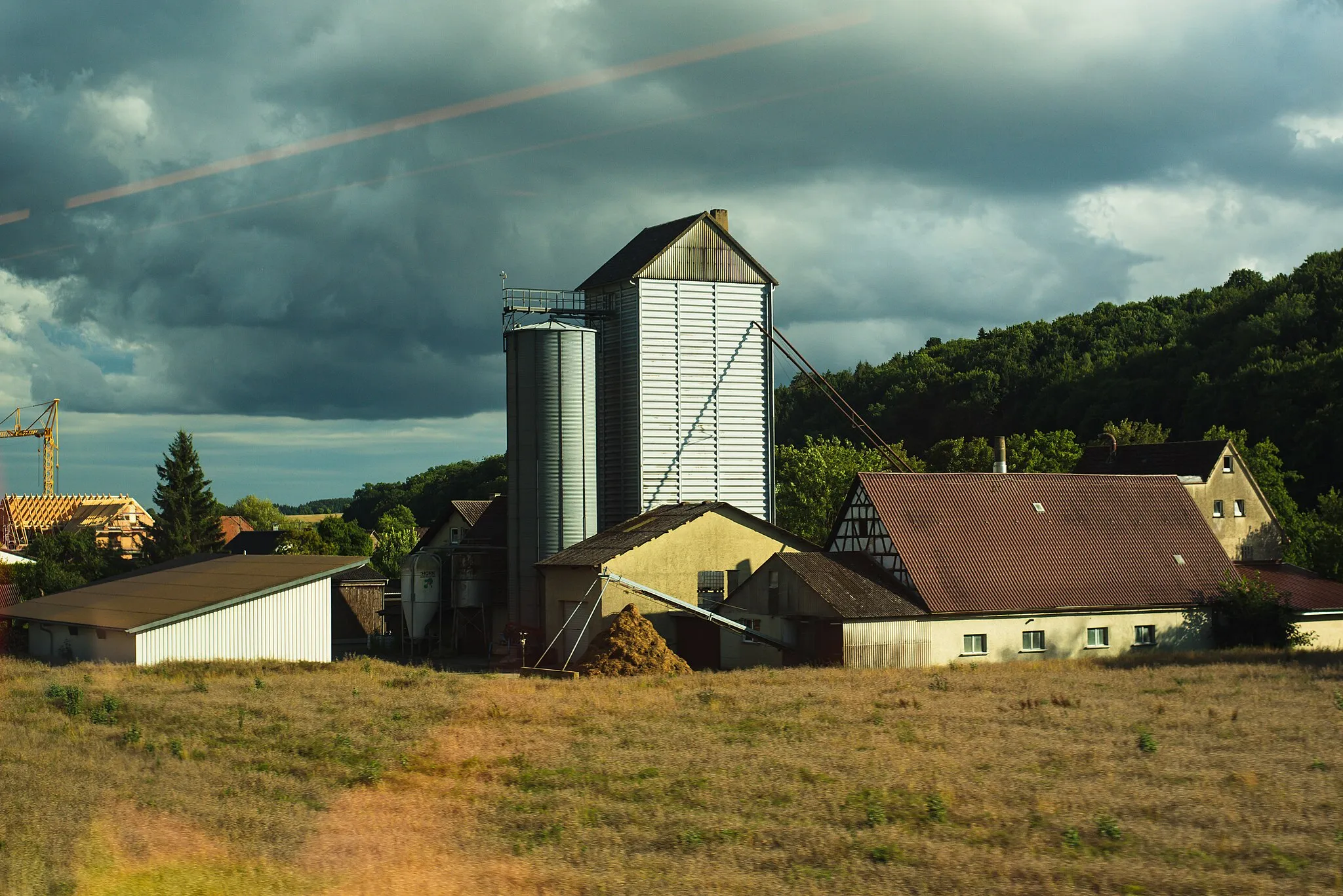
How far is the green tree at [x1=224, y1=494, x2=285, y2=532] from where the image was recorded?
581 ft

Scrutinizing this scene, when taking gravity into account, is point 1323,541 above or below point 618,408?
below

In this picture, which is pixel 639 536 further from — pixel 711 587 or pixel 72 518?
pixel 72 518

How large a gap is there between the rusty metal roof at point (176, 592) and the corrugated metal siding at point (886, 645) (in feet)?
57.8

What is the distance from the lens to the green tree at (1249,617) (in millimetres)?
42219

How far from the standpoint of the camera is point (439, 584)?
162 ft

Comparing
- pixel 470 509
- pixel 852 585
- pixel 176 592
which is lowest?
pixel 852 585

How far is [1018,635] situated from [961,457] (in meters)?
45.7

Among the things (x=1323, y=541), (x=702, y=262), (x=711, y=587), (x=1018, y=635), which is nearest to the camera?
(x=1018, y=635)

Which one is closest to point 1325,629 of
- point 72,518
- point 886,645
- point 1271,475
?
point 886,645

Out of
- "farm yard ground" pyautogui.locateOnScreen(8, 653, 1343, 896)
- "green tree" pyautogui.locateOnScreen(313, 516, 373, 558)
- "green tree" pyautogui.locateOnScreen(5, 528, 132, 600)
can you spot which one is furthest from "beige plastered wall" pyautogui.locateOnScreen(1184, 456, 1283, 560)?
"green tree" pyautogui.locateOnScreen(313, 516, 373, 558)

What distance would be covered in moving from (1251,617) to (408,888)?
1413 inches

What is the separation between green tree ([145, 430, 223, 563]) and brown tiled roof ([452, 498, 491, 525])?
17752mm

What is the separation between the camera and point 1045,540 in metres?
43.5

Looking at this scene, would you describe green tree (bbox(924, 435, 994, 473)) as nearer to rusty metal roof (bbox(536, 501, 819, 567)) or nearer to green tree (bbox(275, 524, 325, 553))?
rusty metal roof (bbox(536, 501, 819, 567))
